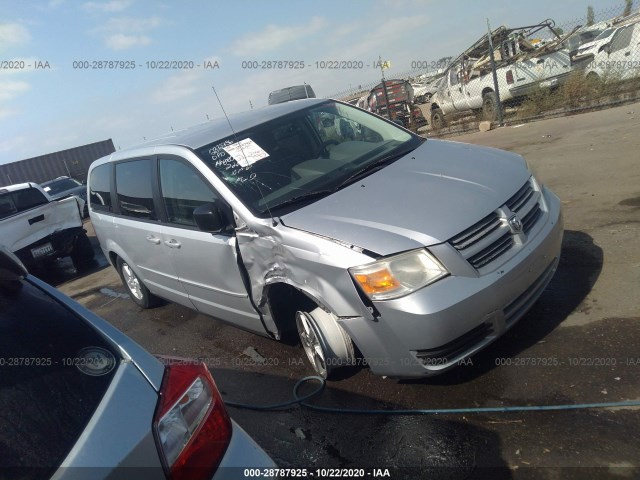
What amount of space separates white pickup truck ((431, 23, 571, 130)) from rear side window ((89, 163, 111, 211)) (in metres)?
9.54

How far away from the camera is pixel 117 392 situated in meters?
1.54

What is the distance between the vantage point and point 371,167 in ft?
11.7

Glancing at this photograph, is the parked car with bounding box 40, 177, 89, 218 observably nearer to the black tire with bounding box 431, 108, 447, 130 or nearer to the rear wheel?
the black tire with bounding box 431, 108, 447, 130

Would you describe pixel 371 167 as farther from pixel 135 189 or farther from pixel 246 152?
pixel 135 189

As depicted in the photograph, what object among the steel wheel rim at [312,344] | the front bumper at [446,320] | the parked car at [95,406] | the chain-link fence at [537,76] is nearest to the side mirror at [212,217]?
the steel wheel rim at [312,344]

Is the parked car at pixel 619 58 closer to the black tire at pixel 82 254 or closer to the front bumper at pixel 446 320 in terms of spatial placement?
the front bumper at pixel 446 320

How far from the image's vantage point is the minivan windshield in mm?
3359

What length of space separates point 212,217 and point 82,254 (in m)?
6.79

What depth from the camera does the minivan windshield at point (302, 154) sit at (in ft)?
11.0

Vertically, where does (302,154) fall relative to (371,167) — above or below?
above

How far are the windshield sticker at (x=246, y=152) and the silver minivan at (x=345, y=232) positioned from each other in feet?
0.04

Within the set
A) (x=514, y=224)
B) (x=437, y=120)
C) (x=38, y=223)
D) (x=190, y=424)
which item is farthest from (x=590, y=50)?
(x=190, y=424)

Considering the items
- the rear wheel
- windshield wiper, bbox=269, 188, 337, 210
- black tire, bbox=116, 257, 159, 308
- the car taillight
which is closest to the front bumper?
the rear wheel

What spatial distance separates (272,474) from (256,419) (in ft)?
5.15
